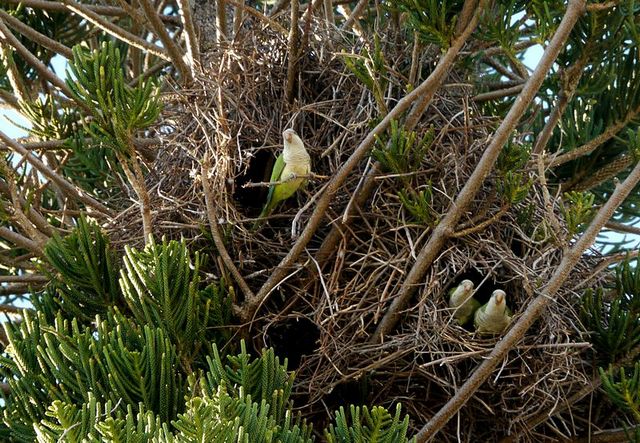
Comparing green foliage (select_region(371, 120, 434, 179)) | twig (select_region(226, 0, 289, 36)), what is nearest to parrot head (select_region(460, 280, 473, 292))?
green foliage (select_region(371, 120, 434, 179))

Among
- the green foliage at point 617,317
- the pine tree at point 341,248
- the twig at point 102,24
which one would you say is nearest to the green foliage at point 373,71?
the pine tree at point 341,248

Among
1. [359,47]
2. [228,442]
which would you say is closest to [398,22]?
[359,47]

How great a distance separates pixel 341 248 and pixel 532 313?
0.73 m

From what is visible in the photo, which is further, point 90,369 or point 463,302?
point 463,302

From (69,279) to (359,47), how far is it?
5.05ft

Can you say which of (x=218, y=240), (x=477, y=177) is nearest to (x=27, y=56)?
(x=218, y=240)

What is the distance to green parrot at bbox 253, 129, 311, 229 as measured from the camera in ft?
11.9

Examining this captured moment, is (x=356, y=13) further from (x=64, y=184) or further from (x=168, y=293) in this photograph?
(x=168, y=293)

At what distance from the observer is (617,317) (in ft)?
11.2

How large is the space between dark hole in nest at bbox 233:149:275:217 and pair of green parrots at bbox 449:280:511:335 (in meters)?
0.90

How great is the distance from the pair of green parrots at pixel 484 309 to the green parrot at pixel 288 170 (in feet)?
2.23

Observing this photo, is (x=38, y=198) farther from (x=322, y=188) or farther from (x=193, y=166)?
(x=322, y=188)

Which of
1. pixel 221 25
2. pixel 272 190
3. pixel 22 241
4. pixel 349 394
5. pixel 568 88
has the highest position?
pixel 568 88

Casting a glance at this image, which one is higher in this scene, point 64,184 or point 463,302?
point 463,302
